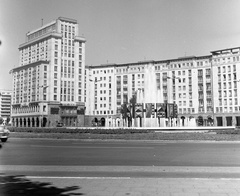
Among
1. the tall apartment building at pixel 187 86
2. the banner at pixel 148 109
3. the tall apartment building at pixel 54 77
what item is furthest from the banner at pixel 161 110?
the tall apartment building at pixel 54 77

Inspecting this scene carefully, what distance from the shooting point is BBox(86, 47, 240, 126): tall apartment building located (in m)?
88.2

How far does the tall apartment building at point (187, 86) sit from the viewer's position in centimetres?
8823

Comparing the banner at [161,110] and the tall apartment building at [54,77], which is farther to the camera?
the tall apartment building at [54,77]

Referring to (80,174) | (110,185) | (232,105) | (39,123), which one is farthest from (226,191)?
(39,123)

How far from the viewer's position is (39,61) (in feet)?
323

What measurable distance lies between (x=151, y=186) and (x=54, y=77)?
95334mm

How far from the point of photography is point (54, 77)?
324ft

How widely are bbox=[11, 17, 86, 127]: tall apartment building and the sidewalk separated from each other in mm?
90974

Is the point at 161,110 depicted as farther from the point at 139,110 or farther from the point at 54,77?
the point at 54,77

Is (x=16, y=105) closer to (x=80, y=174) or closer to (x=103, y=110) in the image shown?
(x=103, y=110)

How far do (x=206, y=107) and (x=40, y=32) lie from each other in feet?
213

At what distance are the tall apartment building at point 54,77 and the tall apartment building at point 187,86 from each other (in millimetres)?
9669

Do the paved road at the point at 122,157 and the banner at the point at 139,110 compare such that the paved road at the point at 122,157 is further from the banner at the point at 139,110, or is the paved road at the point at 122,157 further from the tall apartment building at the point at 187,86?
the tall apartment building at the point at 187,86

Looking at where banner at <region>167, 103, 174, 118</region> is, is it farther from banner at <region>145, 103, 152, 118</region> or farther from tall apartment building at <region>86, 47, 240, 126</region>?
tall apartment building at <region>86, 47, 240, 126</region>
